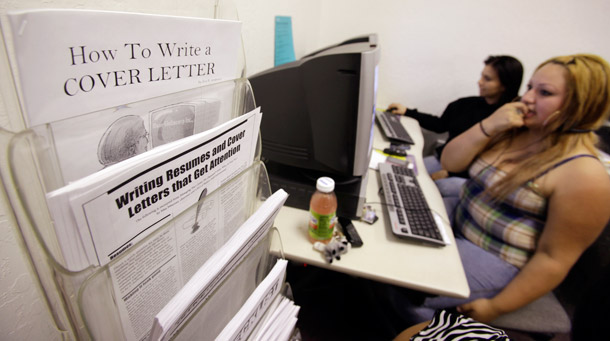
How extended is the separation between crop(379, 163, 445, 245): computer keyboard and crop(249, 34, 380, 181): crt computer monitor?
0.20 m

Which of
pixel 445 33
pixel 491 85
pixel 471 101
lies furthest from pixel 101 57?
pixel 445 33

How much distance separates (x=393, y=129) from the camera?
1732mm

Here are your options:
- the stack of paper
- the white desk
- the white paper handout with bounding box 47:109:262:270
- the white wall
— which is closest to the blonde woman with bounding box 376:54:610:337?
the white desk

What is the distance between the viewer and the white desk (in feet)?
2.45

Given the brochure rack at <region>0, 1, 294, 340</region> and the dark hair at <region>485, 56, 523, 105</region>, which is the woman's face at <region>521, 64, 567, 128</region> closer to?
the dark hair at <region>485, 56, 523, 105</region>

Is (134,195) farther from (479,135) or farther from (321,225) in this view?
(479,135)

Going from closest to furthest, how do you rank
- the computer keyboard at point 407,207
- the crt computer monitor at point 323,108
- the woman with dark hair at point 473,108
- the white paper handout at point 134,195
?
the white paper handout at point 134,195 < the crt computer monitor at point 323,108 < the computer keyboard at point 407,207 < the woman with dark hair at point 473,108

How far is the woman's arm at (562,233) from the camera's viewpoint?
2.89 ft

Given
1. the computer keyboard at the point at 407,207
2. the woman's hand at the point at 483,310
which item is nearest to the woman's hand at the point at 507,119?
the computer keyboard at the point at 407,207

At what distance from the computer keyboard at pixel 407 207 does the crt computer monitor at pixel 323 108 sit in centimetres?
20

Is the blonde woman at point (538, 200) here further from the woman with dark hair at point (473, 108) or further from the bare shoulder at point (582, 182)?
the woman with dark hair at point (473, 108)

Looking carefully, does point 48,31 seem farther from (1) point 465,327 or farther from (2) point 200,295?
(1) point 465,327

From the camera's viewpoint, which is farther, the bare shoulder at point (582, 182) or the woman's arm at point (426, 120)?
the woman's arm at point (426, 120)

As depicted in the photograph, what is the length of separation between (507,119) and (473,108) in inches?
41.3
